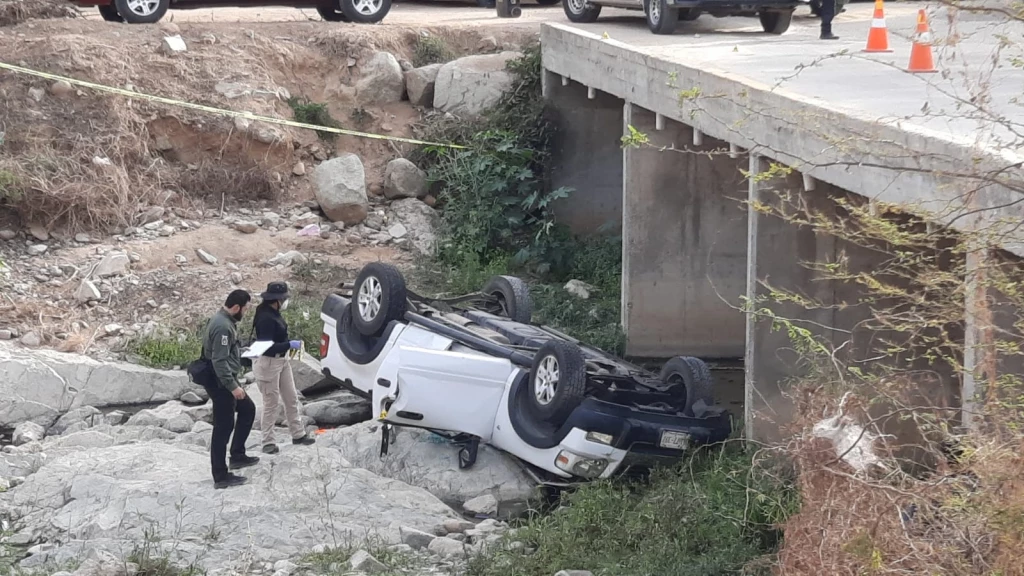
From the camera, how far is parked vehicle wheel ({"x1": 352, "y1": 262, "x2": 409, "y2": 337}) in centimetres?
1107

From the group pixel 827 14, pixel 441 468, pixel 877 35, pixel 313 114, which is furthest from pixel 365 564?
pixel 313 114

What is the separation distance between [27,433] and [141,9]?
837 cm

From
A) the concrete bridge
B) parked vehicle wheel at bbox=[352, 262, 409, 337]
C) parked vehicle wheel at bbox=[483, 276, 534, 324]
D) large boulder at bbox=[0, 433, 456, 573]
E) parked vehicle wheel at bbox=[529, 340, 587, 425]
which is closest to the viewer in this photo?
the concrete bridge

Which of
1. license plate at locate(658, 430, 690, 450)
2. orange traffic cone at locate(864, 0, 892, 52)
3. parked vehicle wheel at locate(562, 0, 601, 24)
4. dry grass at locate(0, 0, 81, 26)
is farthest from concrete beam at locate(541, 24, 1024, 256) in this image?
dry grass at locate(0, 0, 81, 26)

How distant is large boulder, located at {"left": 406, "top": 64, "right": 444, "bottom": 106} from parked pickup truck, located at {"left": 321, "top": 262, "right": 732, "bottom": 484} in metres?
7.96

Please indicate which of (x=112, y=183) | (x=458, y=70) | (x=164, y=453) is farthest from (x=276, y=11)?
(x=164, y=453)

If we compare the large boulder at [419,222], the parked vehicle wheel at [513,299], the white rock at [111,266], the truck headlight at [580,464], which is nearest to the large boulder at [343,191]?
the large boulder at [419,222]

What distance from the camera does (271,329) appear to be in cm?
988

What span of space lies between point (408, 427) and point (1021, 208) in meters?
5.33

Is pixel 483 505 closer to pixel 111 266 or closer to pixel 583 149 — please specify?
pixel 111 266

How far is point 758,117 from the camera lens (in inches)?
412

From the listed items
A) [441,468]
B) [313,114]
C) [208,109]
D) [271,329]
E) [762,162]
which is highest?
[762,162]

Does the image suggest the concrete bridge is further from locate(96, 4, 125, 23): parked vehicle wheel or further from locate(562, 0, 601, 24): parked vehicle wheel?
locate(96, 4, 125, 23): parked vehicle wheel

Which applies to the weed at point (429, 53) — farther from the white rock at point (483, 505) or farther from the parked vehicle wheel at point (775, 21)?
the white rock at point (483, 505)
